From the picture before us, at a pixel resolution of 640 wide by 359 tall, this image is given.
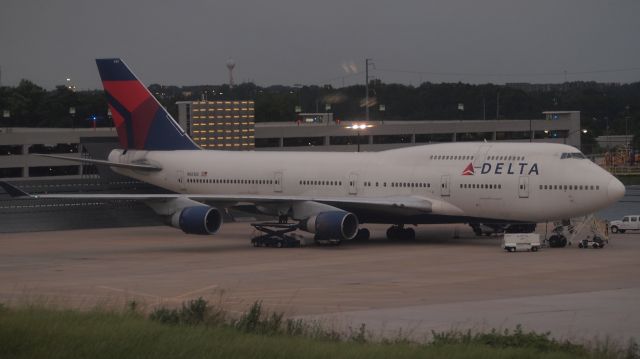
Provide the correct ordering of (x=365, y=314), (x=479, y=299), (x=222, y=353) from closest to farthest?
1. (x=222, y=353)
2. (x=365, y=314)
3. (x=479, y=299)

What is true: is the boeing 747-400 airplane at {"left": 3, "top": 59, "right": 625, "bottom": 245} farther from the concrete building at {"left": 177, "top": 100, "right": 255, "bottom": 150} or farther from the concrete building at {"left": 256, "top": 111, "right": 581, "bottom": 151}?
the concrete building at {"left": 256, "top": 111, "right": 581, "bottom": 151}

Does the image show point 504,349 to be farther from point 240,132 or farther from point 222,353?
point 240,132

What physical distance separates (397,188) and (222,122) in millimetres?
36928

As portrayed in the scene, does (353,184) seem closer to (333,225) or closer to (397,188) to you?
(397,188)

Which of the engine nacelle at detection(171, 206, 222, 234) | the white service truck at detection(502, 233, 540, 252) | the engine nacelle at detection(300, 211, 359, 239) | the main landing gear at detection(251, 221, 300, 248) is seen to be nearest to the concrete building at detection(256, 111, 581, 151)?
the main landing gear at detection(251, 221, 300, 248)

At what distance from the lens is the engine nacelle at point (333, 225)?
47625 mm

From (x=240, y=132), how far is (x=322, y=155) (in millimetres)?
31713

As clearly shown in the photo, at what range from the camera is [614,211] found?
7244 cm

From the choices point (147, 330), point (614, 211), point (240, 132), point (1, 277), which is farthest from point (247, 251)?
point (240, 132)

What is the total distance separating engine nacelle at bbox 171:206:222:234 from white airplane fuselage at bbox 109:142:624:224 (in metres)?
6.21

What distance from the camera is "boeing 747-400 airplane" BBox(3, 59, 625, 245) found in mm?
46750

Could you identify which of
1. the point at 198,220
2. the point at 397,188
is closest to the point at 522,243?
the point at 397,188

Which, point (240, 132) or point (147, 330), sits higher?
point (240, 132)

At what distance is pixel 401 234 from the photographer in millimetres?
52781
